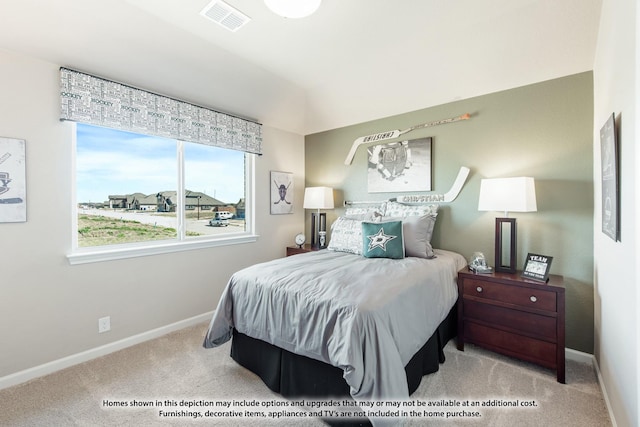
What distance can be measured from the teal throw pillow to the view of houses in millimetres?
1773

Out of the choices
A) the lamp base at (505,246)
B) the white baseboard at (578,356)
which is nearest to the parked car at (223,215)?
the lamp base at (505,246)

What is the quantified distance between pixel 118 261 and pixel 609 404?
3630 mm

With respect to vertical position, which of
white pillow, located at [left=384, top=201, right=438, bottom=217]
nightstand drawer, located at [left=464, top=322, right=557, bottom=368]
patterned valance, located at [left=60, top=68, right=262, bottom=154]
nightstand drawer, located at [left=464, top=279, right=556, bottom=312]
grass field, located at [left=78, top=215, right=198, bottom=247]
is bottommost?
nightstand drawer, located at [left=464, top=322, right=557, bottom=368]

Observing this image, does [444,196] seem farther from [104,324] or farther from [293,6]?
[104,324]

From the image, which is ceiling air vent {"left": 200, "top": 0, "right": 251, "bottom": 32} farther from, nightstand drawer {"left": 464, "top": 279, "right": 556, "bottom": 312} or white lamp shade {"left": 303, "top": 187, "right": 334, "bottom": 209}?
nightstand drawer {"left": 464, "top": 279, "right": 556, "bottom": 312}

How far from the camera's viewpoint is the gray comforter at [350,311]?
4.63 feet

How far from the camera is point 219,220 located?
3410 millimetres

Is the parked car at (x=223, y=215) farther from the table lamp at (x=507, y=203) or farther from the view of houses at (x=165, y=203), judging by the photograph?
the table lamp at (x=507, y=203)

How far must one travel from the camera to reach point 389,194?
134 inches

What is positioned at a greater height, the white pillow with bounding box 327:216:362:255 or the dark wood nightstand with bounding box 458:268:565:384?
the white pillow with bounding box 327:216:362:255

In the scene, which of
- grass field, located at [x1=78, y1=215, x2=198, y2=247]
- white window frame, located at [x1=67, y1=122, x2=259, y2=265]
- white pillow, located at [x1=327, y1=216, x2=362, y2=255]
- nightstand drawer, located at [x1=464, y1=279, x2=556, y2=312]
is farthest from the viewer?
white pillow, located at [x1=327, y1=216, x2=362, y2=255]

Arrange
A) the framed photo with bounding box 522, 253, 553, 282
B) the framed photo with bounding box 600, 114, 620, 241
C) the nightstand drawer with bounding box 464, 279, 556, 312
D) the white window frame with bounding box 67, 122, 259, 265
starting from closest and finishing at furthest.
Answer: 1. the framed photo with bounding box 600, 114, 620, 241
2. the nightstand drawer with bounding box 464, 279, 556, 312
3. the framed photo with bounding box 522, 253, 553, 282
4. the white window frame with bounding box 67, 122, 259, 265

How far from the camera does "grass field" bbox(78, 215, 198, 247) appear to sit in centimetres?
242

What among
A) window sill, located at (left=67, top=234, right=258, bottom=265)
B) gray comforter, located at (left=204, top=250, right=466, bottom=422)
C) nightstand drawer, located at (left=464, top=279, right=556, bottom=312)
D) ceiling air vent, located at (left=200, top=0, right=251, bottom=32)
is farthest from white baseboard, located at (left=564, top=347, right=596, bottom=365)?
ceiling air vent, located at (left=200, top=0, right=251, bottom=32)
